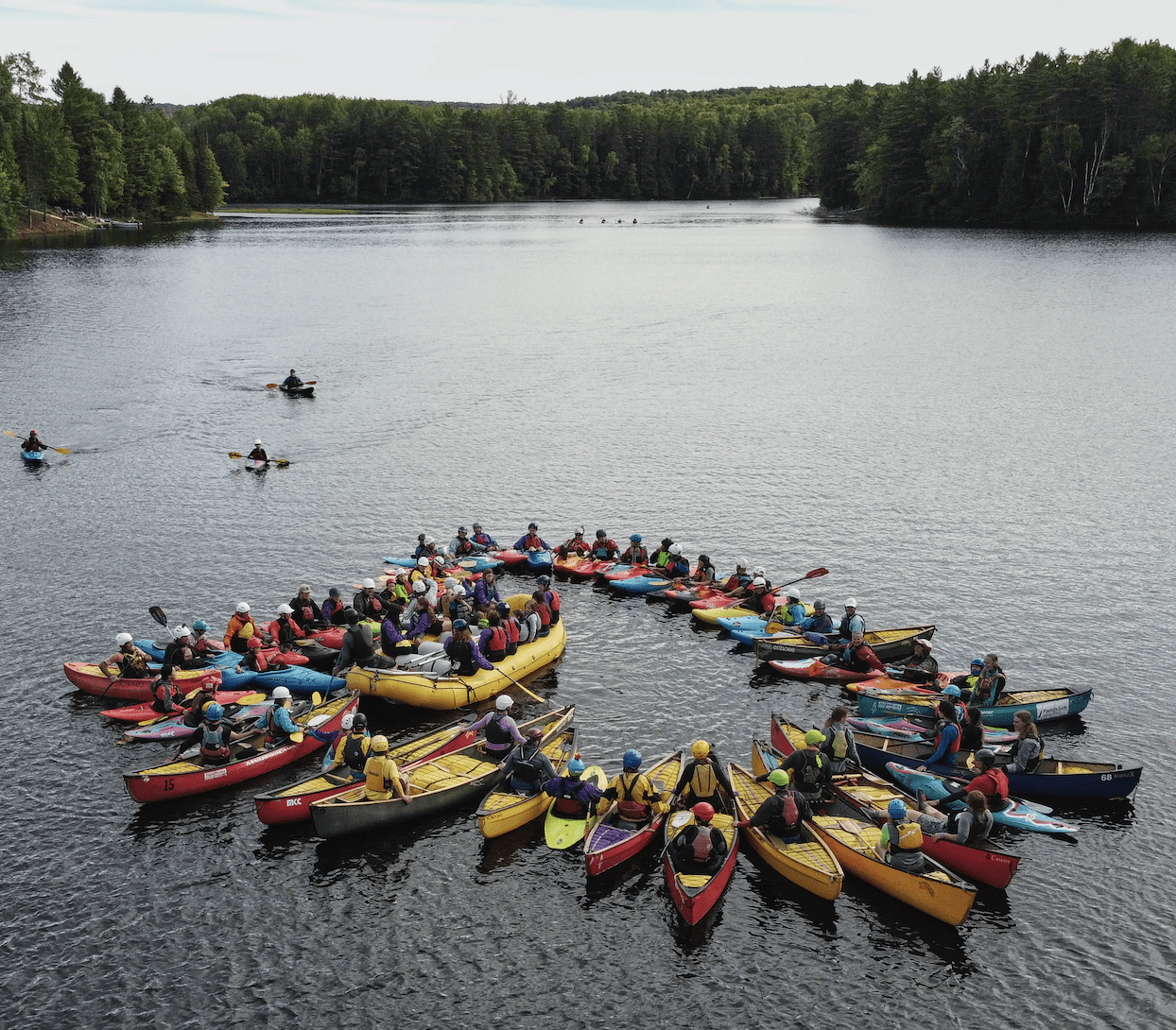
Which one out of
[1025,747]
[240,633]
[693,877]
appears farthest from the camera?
[240,633]

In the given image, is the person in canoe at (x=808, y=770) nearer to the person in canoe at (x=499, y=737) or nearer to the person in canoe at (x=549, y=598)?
the person in canoe at (x=499, y=737)

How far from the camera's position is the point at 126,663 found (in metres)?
30.1

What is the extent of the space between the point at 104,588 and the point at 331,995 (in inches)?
942

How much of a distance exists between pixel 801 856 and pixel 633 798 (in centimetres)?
390

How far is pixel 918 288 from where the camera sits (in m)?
109

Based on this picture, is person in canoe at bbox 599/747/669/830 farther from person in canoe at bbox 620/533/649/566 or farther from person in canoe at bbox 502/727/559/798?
person in canoe at bbox 620/533/649/566

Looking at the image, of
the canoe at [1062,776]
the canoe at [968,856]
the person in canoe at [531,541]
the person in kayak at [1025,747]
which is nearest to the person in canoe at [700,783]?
the canoe at [968,856]

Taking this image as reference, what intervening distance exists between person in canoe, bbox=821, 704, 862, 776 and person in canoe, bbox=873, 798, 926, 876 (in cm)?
308

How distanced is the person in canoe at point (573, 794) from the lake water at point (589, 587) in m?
1.06

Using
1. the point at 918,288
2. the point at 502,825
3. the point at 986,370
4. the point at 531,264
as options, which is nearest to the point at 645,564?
the point at 502,825

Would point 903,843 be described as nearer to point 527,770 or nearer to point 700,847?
point 700,847

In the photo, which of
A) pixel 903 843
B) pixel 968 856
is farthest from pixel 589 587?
pixel 968 856

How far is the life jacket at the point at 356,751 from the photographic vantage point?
2470 centimetres

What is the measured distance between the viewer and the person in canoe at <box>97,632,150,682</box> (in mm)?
30109
